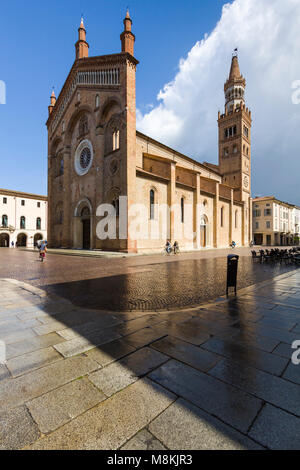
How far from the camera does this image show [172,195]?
22.7 metres

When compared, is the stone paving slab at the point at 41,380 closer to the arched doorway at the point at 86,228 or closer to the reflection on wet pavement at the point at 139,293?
the reflection on wet pavement at the point at 139,293

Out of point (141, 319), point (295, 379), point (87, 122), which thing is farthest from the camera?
point (87, 122)

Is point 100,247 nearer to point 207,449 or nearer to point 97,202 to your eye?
point 97,202

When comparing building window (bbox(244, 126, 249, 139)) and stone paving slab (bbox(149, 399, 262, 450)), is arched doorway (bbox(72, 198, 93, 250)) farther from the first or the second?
building window (bbox(244, 126, 249, 139))

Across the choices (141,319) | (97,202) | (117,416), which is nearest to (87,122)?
(97,202)

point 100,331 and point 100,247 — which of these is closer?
point 100,331

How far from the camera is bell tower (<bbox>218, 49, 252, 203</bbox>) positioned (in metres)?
38.3

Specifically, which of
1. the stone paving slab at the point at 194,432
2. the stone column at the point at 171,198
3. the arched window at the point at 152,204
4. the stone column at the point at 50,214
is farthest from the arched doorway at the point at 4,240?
the stone paving slab at the point at 194,432

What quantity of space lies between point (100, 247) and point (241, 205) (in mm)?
28602

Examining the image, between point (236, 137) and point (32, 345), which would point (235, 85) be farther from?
point (32, 345)

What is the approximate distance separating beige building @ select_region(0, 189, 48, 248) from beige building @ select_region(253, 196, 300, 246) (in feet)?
165

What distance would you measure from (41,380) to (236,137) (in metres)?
45.2

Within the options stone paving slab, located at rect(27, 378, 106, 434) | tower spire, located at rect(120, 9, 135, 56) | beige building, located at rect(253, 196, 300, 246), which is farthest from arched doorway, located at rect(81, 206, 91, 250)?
beige building, located at rect(253, 196, 300, 246)

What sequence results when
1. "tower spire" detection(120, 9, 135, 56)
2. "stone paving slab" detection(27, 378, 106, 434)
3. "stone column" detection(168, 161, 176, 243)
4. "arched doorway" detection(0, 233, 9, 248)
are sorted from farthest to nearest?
1. "arched doorway" detection(0, 233, 9, 248)
2. "stone column" detection(168, 161, 176, 243)
3. "tower spire" detection(120, 9, 135, 56)
4. "stone paving slab" detection(27, 378, 106, 434)
